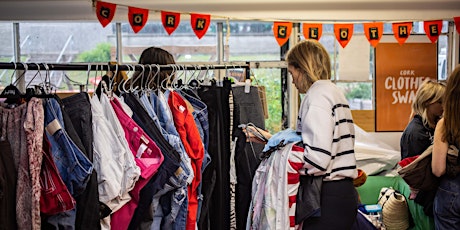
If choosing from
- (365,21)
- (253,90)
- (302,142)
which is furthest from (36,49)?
(302,142)

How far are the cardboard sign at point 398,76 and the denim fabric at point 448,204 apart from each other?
2466 mm

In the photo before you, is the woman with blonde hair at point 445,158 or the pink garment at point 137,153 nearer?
the pink garment at point 137,153

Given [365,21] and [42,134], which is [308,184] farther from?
[365,21]

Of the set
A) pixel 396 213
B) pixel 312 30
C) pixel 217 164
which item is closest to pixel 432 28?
pixel 312 30

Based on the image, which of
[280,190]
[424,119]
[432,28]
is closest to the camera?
[280,190]

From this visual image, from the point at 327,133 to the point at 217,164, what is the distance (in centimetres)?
69

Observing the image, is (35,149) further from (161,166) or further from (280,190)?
(280,190)

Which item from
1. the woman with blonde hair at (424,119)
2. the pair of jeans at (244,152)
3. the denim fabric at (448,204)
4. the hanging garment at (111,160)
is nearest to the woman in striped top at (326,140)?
the pair of jeans at (244,152)

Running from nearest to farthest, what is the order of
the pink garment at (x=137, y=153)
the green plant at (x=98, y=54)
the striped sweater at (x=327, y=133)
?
1. the pink garment at (x=137, y=153)
2. the striped sweater at (x=327, y=133)
3. the green plant at (x=98, y=54)

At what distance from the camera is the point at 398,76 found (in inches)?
239

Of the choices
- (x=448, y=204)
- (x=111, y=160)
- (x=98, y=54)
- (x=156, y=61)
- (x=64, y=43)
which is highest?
(x=64, y=43)

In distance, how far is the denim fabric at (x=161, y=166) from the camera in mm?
2684

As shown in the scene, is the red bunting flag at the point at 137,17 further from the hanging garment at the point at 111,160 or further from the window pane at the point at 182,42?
the hanging garment at the point at 111,160

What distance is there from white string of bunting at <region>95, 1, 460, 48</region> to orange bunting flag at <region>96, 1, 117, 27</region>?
0.05 meters
